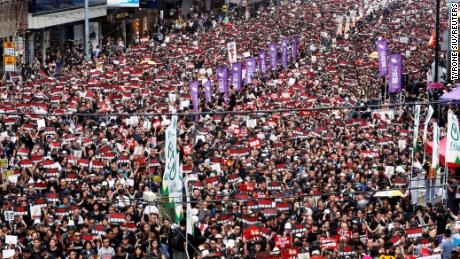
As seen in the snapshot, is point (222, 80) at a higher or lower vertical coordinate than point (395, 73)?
lower

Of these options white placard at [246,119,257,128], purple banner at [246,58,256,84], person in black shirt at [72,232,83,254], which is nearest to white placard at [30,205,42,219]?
person in black shirt at [72,232,83,254]

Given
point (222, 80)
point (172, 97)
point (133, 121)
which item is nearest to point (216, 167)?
point (133, 121)

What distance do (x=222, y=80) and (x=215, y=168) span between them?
12264 millimetres

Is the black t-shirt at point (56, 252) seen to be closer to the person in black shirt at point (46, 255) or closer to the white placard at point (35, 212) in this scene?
the person in black shirt at point (46, 255)

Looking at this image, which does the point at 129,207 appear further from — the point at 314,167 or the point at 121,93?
the point at 121,93

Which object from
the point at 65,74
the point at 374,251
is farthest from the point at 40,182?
the point at 65,74

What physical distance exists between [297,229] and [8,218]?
17.6 ft

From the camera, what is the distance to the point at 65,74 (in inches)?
1517

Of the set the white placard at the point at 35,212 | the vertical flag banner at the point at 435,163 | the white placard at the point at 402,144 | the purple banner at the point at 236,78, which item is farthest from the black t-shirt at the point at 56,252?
the purple banner at the point at 236,78

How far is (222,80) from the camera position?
35.2 m

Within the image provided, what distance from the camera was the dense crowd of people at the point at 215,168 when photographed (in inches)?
701

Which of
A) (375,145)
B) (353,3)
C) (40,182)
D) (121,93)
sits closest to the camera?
(40,182)

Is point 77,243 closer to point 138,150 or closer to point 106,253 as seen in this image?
point 106,253

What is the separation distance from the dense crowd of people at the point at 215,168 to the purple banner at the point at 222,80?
1.38ft
